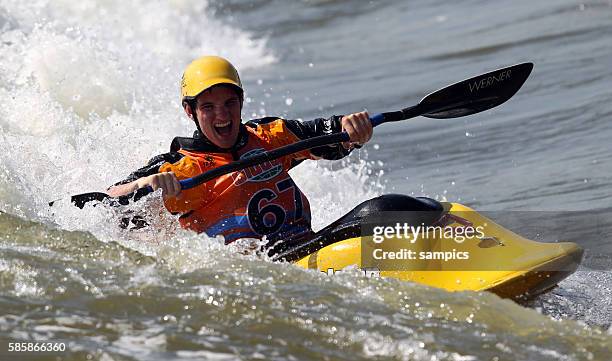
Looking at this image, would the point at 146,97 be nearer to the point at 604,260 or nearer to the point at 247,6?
the point at 604,260

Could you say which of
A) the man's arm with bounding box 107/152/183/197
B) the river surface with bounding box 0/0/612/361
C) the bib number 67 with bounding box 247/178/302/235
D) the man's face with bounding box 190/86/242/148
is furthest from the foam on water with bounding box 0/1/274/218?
the bib number 67 with bounding box 247/178/302/235

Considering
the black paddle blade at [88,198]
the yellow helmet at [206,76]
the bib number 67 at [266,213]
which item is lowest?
the bib number 67 at [266,213]

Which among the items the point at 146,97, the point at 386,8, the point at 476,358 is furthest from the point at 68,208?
the point at 386,8

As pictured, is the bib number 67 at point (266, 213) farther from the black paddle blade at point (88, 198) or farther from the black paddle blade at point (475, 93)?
the black paddle blade at point (475, 93)

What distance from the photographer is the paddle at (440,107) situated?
5336 millimetres

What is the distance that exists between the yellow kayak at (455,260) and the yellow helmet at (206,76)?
3.28 ft

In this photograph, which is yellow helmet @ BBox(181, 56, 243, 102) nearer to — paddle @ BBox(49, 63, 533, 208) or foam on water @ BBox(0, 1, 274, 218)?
paddle @ BBox(49, 63, 533, 208)

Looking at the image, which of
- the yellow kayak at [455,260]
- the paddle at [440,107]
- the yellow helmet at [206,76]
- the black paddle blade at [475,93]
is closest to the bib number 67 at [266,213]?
the paddle at [440,107]

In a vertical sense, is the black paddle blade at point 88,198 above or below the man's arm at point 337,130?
below

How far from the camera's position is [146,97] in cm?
1121

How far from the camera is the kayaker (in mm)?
5398

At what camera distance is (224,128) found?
5551 mm

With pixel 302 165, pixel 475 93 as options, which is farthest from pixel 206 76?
pixel 302 165

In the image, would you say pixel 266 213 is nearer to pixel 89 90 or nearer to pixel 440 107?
pixel 440 107
